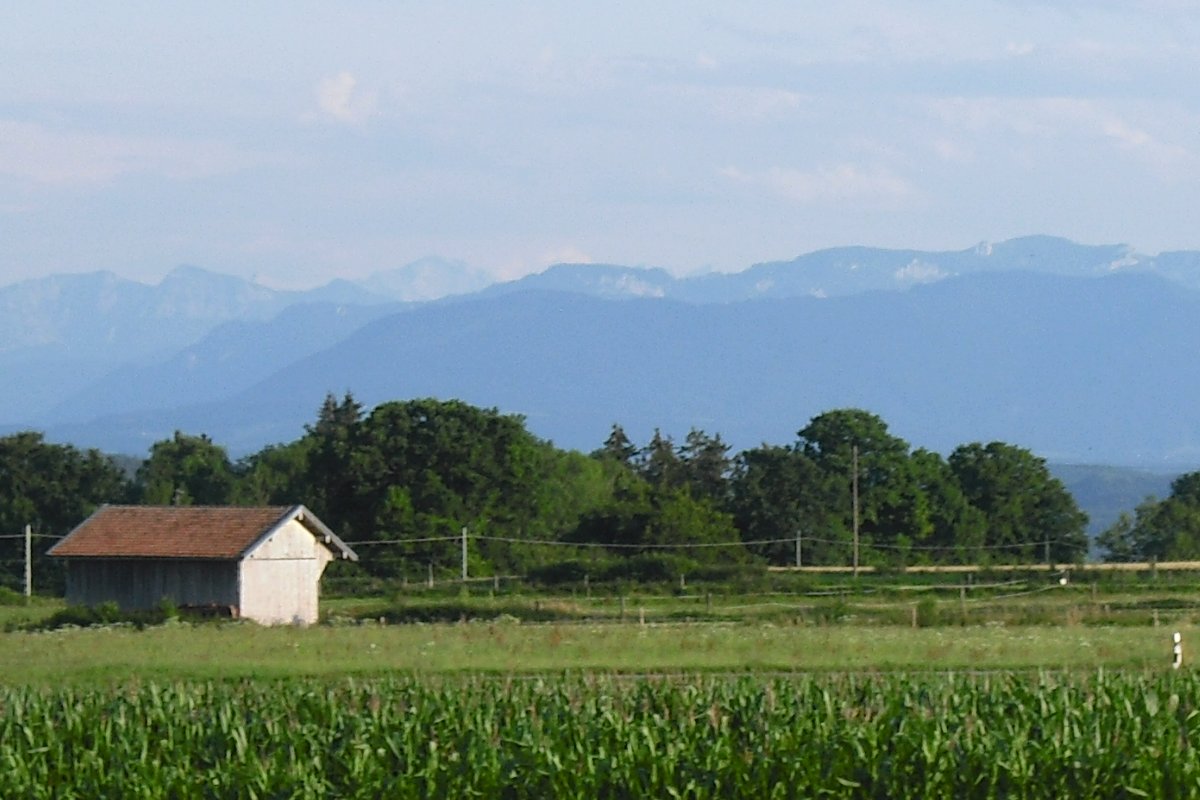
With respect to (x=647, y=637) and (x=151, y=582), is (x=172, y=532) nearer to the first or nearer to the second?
(x=151, y=582)

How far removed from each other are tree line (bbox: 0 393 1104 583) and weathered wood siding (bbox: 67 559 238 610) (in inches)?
810

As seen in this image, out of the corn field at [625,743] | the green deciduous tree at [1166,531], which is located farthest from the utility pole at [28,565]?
the green deciduous tree at [1166,531]

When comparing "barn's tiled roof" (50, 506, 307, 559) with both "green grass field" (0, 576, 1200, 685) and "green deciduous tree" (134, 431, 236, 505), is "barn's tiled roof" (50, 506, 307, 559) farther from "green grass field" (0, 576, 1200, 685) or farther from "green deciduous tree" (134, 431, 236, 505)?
"green deciduous tree" (134, 431, 236, 505)

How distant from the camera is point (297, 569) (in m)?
58.1

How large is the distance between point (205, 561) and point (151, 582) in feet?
6.68

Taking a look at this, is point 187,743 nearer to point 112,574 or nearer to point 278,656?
point 278,656

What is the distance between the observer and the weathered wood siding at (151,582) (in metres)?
56.7

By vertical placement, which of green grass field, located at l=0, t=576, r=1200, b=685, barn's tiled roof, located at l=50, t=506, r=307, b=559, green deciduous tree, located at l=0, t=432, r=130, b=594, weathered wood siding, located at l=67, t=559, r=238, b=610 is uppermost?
green deciduous tree, located at l=0, t=432, r=130, b=594

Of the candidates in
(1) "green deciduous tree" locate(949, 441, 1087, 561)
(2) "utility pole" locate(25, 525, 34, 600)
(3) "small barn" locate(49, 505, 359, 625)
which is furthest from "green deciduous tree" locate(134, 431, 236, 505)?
(1) "green deciduous tree" locate(949, 441, 1087, 561)

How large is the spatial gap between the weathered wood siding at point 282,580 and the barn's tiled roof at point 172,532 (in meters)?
0.58

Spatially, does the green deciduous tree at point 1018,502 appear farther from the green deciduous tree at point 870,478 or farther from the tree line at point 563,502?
the green deciduous tree at point 870,478

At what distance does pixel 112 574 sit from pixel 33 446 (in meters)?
35.5

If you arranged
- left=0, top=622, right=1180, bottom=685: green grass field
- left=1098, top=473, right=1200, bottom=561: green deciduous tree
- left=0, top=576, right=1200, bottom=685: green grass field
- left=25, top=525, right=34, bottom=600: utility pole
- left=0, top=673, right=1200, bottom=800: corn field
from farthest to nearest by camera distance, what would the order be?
left=1098, top=473, right=1200, bottom=561: green deciduous tree < left=25, top=525, right=34, bottom=600: utility pole < left=0, top=576, right=1200, bottom=685: green grass field < left=0, top=622, right=1180, bottom=685: green grass field < left=0, top=673, right=1200, bottom=800: corn field

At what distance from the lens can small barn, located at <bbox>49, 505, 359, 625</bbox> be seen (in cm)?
5653
